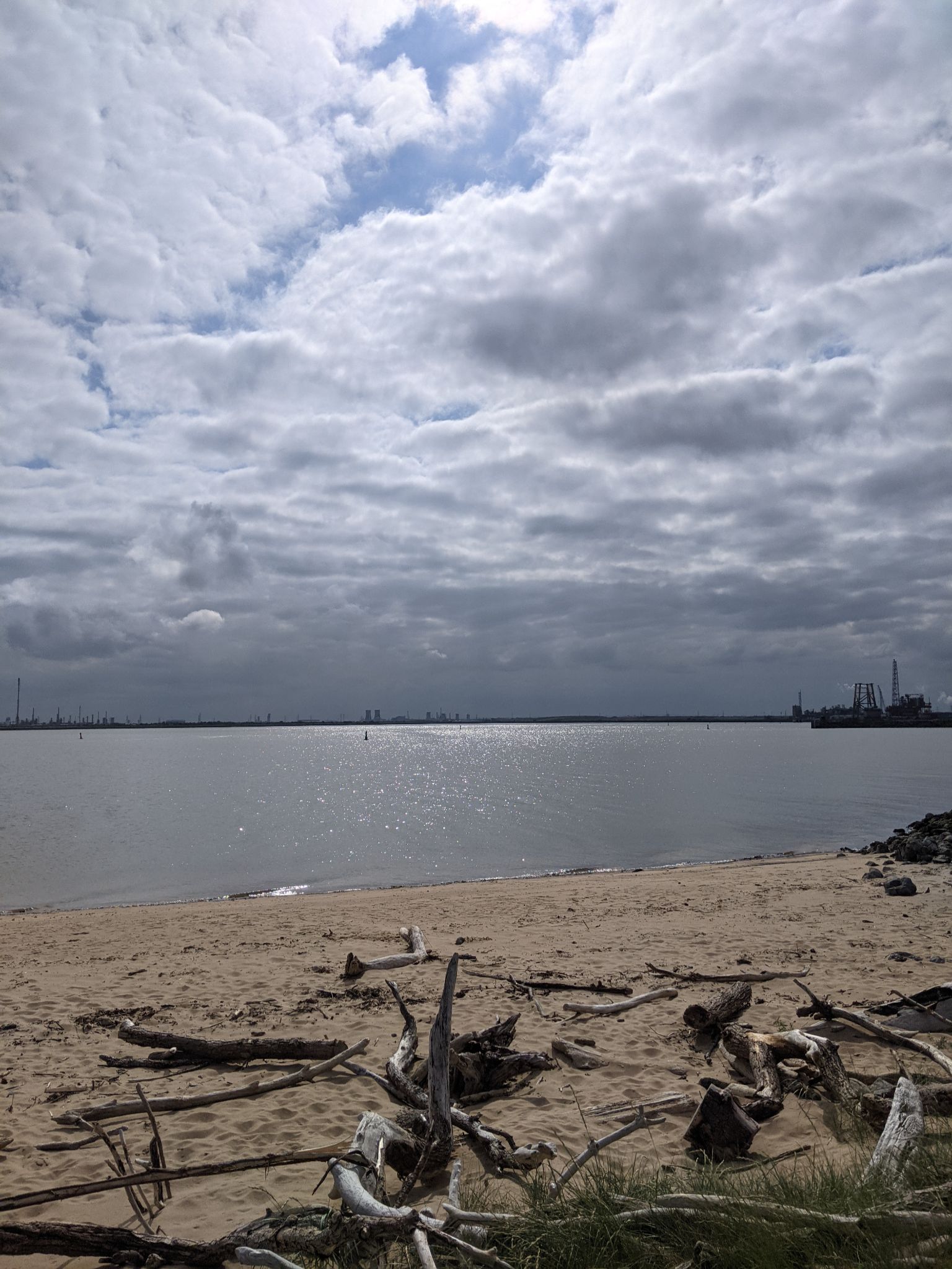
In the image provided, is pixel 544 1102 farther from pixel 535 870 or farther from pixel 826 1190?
pixel 535 870

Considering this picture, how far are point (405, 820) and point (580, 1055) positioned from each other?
3558cm

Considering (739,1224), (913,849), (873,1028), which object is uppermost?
(739,1224)

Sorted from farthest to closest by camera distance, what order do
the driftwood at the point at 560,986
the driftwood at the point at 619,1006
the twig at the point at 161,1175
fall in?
the driftwood at the point at 560,986 → the driftwood at the point at 619,1006 → the twig at the point at 161,1175

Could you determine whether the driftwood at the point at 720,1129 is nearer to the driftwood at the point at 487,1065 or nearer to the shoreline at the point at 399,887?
the driftwood at the point at 487,1065

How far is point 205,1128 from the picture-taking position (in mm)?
6770

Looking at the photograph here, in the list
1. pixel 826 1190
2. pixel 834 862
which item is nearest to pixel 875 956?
pixel 826 1190

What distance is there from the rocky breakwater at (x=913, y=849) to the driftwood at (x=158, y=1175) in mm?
17662

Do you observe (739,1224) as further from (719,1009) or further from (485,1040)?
(719,1009)

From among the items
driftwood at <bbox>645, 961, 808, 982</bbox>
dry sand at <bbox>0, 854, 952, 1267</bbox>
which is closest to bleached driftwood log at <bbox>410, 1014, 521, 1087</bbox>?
dry sand at <bbox>0, 854, 952, 1267</bbox>

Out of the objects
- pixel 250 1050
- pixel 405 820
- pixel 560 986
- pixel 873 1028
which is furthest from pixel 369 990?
pixel 405 820

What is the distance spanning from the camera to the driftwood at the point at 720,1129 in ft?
19.3

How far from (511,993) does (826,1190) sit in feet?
21.6

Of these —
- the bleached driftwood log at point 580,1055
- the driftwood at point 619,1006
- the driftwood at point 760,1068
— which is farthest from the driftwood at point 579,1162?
the driftwood at point 619,1006

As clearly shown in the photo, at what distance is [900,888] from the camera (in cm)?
1938
